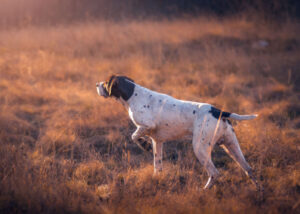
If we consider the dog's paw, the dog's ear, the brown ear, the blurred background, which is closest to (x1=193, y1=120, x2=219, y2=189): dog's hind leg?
the dog's paw

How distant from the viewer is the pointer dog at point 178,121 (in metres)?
3.67

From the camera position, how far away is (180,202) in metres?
3.27

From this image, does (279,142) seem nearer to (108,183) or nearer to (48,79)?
(108,183)

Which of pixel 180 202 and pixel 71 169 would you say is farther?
pixel 71 169

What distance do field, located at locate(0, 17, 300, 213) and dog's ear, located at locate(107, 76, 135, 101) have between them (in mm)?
817

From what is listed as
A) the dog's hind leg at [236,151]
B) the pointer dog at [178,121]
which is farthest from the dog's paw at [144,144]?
the dog's hind leg at [236,151]

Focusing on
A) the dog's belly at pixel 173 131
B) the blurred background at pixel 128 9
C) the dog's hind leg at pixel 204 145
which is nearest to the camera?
the dog's hind leg at pixel 204 145

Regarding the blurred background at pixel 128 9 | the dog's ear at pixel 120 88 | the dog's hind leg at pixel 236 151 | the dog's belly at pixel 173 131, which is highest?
the blurred background at pixel 128 9

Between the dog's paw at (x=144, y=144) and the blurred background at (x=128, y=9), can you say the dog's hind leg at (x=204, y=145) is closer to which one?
the dog's paw at (x=144, y=144)

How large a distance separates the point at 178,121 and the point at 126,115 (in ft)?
8.48

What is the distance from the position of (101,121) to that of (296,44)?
9097 mm

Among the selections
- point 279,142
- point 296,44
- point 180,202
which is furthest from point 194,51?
point 180,202

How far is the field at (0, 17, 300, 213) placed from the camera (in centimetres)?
341

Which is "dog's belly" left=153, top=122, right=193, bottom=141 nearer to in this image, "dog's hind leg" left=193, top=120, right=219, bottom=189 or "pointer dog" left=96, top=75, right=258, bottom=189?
"pointer dog" left=96, top=75, right=258, bottom=189
